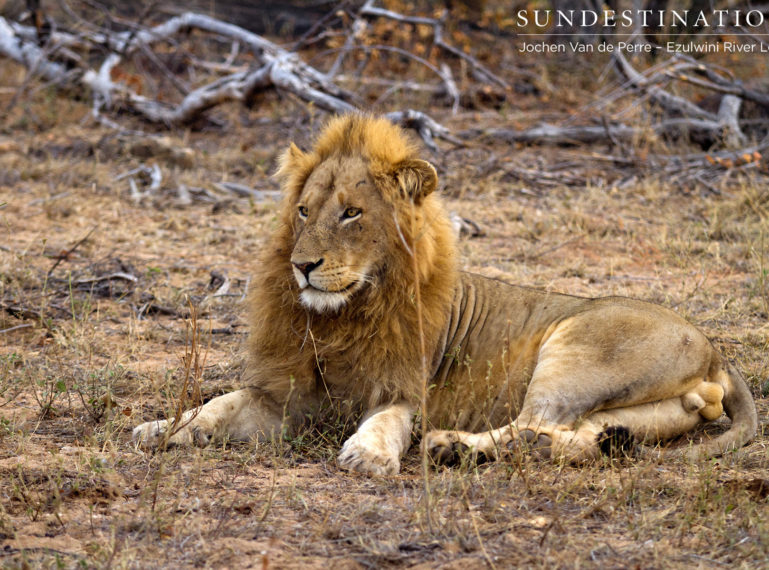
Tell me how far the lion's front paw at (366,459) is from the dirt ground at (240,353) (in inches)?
1.8

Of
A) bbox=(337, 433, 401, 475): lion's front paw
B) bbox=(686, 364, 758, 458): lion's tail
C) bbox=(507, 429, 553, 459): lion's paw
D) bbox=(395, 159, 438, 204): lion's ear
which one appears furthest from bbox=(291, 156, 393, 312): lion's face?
bbox=(686, 364, 758, 458): lion's tail

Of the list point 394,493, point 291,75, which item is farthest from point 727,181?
point 394,493

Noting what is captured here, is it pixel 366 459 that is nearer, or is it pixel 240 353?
pixel 366 459

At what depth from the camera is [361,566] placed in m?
2.48

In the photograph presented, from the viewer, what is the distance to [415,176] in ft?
12.3

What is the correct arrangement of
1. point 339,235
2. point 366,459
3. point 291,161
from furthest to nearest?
point 291,161
point 339,235
point 366,459

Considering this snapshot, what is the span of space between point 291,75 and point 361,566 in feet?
22.3

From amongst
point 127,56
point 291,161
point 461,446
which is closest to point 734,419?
point 461,446

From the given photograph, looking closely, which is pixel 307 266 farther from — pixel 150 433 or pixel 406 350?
pixel 150 433

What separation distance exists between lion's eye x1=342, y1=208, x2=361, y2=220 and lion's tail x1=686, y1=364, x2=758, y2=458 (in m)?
1.62

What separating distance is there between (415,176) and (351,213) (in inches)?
12.6

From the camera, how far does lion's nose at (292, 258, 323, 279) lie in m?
3.49

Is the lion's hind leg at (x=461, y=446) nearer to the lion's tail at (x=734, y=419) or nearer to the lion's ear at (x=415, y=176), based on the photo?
the lion's tail at (x=734, y=419)

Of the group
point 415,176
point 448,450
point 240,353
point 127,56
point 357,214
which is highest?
point 127,56
